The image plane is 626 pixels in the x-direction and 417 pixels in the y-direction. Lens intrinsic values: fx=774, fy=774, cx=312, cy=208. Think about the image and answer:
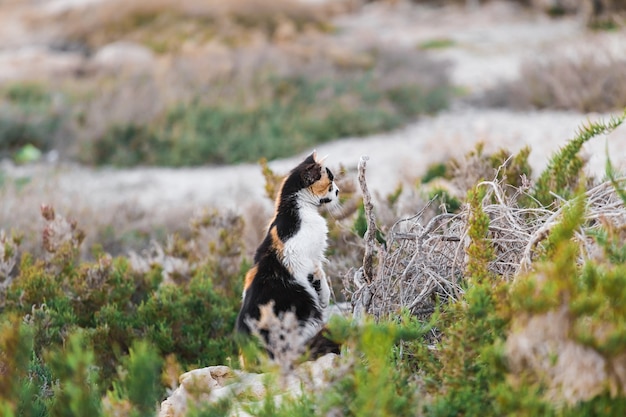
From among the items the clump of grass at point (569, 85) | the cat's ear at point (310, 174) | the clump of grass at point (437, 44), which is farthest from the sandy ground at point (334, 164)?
the clump of grass at point (437, 44)

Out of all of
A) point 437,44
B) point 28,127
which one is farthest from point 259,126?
point 437,44

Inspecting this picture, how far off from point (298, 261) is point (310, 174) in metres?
0.50

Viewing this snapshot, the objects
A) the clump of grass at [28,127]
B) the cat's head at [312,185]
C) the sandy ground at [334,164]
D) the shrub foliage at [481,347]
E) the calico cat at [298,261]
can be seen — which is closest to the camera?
the shrub foliage at [481,347]

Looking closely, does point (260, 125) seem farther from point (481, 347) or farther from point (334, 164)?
point (481, 347)

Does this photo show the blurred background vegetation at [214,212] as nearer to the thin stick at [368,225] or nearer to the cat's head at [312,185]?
the thin stick at [368,225]

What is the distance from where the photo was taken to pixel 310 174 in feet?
12.6

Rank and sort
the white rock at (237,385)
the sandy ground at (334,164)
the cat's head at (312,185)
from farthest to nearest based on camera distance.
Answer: the sandy ground at (334,164)
the cat's head at (312,185)
the white rock at (237,385)

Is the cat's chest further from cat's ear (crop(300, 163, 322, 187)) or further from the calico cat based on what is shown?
cat's ear (crop(300, 163, 322, 187))

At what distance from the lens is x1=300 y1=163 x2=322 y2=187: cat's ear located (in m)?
3.82

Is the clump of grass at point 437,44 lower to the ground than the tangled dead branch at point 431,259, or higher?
lower

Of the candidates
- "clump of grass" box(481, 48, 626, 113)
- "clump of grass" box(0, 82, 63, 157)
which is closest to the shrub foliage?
"clump of grass" box(481, 48, 626, 113)

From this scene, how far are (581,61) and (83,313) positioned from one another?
389 inches

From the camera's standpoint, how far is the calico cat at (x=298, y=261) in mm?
3428

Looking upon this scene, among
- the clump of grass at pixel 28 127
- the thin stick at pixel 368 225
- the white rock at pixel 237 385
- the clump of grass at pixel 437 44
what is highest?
the thin stick at pixel 368 225
